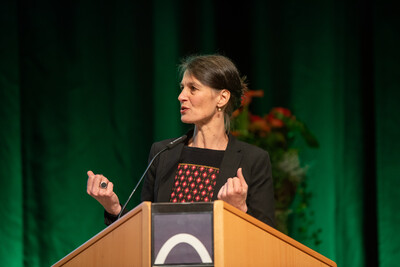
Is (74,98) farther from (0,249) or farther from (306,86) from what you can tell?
(306,86)

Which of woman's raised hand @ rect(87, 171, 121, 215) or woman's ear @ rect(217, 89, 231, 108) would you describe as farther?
woman's ear @ rect(217, 89, 231, 108)

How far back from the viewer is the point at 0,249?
2693mm

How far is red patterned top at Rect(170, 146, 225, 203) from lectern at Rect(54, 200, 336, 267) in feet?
1.79

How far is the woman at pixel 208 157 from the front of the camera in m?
1.80

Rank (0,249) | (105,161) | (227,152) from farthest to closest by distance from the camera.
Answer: (105,161) → (0,249) → (227,152)

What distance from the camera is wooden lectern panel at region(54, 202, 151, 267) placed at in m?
1.21

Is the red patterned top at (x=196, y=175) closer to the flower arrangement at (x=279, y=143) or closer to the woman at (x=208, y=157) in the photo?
the woman at (x=208, y=157)

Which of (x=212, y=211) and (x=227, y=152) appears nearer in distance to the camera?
(x=212, y=211)

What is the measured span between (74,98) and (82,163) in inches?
13.9

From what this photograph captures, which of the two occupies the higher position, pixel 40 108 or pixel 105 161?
pixel 40 108

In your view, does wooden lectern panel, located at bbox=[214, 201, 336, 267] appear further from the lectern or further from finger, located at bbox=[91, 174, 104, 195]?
finger, located at bbox=[91, 174, 104, 195]

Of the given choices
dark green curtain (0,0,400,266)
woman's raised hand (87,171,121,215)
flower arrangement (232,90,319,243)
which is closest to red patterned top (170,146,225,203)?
woman's raised hand (87,171,121,215)

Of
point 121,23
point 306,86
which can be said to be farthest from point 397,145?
point 121,23

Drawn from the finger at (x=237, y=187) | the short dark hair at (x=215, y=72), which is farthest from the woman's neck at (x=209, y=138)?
the finger at (x=237, y=187)
